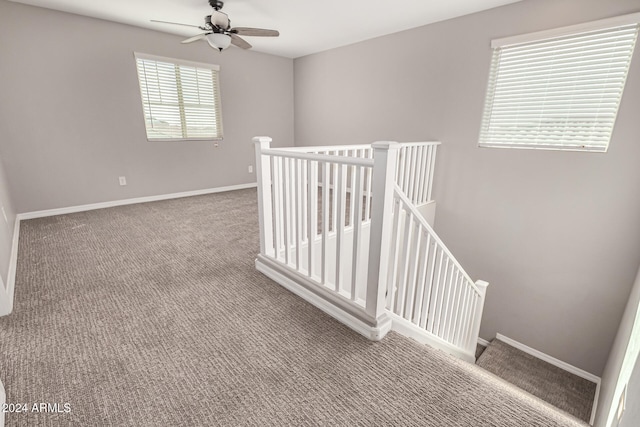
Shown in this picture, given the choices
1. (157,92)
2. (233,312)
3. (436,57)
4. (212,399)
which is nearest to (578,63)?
(436,57)

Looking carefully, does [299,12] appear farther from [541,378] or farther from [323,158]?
[541,378]

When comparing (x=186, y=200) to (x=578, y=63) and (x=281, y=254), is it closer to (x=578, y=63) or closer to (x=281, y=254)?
(x=281, y=254)

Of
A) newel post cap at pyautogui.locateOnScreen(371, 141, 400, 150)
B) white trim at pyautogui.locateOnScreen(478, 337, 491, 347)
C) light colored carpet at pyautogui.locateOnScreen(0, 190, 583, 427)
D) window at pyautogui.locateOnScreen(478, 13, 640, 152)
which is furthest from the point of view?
white trim at pyautogui.locateOnScreen(478, 337, 491, 347)

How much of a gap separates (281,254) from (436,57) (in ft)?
10.1

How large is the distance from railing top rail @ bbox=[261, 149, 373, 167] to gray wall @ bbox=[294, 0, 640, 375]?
2505mm

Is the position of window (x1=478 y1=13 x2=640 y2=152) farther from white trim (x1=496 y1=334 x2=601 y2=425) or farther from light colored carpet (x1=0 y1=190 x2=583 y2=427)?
light colored carpet (x1=0 y1=190 x2=583 y2=427)

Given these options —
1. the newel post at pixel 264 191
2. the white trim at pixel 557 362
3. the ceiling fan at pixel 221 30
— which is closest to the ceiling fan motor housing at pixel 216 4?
the ceiling fan at pixel 221 30

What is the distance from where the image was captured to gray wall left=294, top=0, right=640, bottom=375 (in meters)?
2.57

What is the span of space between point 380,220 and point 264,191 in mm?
961

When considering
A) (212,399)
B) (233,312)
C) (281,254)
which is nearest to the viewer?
(212,399)

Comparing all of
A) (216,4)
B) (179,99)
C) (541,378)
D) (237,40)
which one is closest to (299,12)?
(237,40)

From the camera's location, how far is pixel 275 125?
209 inches

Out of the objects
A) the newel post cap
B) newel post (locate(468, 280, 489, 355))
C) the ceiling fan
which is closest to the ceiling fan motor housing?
the ceiling fan

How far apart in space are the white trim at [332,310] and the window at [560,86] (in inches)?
105
